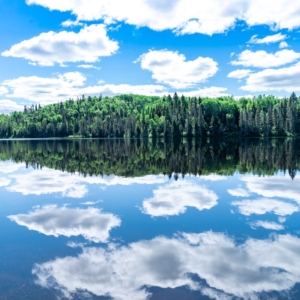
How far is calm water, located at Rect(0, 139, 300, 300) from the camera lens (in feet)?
34.8

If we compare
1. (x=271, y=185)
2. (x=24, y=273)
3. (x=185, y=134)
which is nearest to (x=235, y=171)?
(x=271, y=185)

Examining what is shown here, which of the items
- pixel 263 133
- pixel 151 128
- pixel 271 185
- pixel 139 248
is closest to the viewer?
pixel 139 248

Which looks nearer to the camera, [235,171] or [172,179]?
[172,179]

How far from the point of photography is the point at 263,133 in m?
157

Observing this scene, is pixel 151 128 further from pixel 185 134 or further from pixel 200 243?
pixel 200 243

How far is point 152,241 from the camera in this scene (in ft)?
48.0

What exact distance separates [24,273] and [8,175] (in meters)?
28.4

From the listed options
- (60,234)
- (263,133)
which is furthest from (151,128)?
(60,234)

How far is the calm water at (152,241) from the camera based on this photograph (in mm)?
10617

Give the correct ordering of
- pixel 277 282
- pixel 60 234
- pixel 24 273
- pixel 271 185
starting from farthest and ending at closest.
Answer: pixel 271 185, pixel 60 234, pixel 24 273, pixel 277 282

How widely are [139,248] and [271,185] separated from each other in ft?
58.0

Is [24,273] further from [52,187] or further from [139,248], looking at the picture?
[52,187]

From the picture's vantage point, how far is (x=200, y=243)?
47.1 ft

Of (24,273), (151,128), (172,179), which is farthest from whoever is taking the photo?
(151,128)
